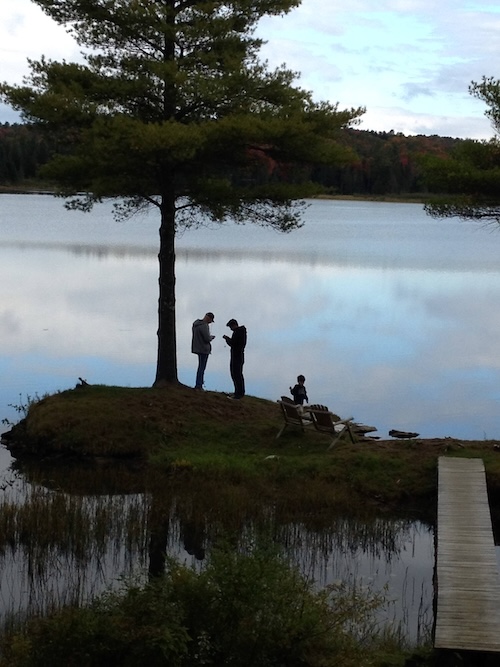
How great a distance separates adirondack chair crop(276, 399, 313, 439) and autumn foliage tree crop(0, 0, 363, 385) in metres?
3.35

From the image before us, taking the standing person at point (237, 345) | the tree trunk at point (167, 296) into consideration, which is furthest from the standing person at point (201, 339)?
the standing person at point (237, 345)

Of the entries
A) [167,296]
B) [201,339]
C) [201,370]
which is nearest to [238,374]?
[201,370]

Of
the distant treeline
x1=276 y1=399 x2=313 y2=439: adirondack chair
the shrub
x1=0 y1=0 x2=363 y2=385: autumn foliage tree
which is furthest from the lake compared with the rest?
the distant treeline

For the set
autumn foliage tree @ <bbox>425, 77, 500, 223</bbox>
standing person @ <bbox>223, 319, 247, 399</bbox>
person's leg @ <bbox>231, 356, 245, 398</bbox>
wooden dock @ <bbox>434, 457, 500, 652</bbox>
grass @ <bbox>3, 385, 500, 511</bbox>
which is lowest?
grass @ <bbox>3, 385, 500, 511</bbox>

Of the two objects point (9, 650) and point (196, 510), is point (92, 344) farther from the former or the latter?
point (9, 650)

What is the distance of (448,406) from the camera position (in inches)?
1002

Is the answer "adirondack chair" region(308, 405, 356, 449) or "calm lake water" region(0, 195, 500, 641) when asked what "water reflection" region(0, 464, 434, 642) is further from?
"adirondack chair" region(308, 405, 356, 449)

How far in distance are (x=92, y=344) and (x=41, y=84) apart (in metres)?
14.1

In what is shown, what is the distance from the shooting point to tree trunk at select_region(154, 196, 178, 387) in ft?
65.9

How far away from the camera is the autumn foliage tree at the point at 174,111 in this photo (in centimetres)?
1814

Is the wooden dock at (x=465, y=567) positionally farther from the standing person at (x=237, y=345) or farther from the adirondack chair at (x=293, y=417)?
the standing person at (x=237, y=345)

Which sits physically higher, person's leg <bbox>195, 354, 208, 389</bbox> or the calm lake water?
person's leg <bbox>195, 354, 208, 389</bbox>

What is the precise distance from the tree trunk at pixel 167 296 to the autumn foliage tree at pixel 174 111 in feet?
0.09

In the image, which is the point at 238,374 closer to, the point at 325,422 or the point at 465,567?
the point at 325,422
